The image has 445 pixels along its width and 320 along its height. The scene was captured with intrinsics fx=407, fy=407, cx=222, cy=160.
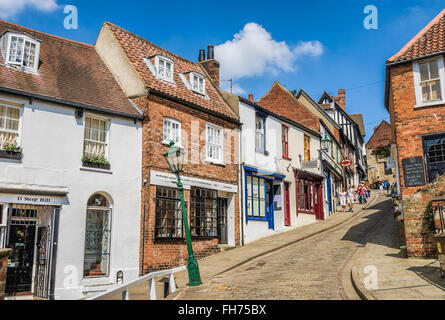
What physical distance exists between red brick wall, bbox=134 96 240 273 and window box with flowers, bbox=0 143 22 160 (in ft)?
14.7

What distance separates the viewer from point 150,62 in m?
17.9

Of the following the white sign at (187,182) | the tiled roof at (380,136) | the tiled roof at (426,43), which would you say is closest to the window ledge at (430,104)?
the tiled roof at (426,43)

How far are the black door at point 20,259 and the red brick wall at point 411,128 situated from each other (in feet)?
39.5

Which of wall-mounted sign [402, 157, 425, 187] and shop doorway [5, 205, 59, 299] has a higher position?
wall-mounted sign [402, 157, 425, 187]

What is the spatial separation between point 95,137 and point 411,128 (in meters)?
11.2

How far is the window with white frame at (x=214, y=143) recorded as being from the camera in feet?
60.6

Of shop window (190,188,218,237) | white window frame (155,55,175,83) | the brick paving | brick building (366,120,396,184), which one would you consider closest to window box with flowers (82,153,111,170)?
shop window (190,188,218,237)

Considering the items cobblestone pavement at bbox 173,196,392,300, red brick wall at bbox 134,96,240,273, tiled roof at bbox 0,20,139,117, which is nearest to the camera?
cobblestone pavement at bbox 173,196,392,300

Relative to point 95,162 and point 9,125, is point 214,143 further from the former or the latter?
point 9,125

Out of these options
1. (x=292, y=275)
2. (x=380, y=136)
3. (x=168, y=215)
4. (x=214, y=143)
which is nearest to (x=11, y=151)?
(x=168, y=215)

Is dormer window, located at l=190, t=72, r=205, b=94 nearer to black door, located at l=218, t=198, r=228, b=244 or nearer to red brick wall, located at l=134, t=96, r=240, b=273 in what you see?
red brick wall, located at l=134, t=96, r=240, b=273

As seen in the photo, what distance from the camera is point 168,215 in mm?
15883

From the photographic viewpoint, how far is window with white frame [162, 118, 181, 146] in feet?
54.0
